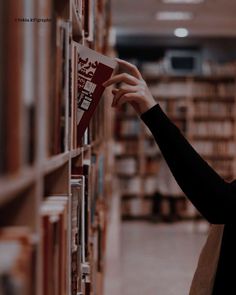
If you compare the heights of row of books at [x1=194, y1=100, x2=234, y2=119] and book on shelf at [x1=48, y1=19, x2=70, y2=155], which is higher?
row of books at [x1=194, y1=100, x2=234, y2=119]

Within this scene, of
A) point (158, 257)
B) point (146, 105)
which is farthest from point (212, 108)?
point (146, 105)

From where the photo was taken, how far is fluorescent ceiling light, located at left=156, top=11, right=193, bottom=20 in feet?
24.6

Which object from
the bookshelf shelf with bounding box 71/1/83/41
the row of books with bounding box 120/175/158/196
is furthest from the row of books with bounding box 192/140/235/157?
the bookshelf shelf with bounding box 71/1/83/41

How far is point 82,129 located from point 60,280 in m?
0.60

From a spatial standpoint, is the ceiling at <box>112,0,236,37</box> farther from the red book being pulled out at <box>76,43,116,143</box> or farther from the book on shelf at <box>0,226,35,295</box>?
the book on shelf at <box>0,226,35,295</box>

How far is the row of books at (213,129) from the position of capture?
8984mm

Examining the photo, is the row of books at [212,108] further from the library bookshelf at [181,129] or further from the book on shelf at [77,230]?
the book on shelf at [77,230]

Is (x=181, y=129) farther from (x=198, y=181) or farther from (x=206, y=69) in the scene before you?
(x=198, y=181)

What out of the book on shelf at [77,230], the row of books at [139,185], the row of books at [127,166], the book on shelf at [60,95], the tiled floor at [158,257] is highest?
the book on shelf at [60,95]

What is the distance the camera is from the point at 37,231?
2.52 feet

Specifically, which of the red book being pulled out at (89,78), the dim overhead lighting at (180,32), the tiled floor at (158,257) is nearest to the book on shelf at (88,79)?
the red book being pulled out at (89,78)

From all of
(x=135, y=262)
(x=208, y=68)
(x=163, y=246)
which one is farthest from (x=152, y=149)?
(x=135, y=262)

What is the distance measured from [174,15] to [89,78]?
6.33m

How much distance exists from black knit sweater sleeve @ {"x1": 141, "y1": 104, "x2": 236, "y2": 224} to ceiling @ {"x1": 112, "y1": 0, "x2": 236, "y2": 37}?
575cm
